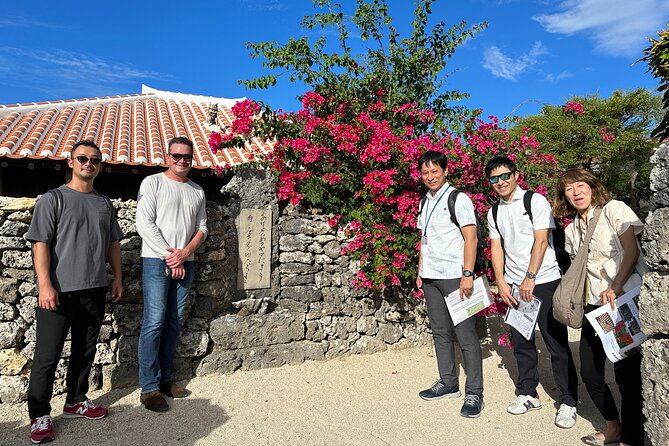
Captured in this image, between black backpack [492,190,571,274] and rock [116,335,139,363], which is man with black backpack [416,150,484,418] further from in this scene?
rock [116,335,139,363]

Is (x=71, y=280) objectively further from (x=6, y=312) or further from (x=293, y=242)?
(x=293, y=242)

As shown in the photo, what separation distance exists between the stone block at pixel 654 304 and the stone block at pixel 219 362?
136 inches

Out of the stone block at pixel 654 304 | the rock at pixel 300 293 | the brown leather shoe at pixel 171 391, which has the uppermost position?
the stone block at pixel 654 304

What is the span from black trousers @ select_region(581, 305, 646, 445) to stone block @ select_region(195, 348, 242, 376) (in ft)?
10.0

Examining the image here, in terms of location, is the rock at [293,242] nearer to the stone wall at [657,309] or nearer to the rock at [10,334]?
the rock at [10,334]

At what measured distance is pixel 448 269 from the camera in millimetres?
3523

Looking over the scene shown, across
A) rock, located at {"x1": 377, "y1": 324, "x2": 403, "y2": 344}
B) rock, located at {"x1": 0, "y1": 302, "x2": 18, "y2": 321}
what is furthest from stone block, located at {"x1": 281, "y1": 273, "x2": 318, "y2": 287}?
rock, located at {"x1": 0, "y1": 302, "x2": 18, "y2": 321}

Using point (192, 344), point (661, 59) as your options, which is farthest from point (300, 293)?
point (661, 59)

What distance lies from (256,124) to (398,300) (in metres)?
2.66

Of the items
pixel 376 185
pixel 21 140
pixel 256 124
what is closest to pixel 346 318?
pixel 376 185

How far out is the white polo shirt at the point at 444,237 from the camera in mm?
3494

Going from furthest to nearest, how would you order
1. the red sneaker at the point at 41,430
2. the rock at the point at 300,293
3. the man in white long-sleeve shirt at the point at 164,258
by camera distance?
the rock at the point at 300,293
the man in white long-sleeve shirt at the point at 164,258
the red sneaker at the point at 41,430

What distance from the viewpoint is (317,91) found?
572cm

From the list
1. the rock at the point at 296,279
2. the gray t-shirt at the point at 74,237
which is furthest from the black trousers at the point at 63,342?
the rock at the point at 296,279
